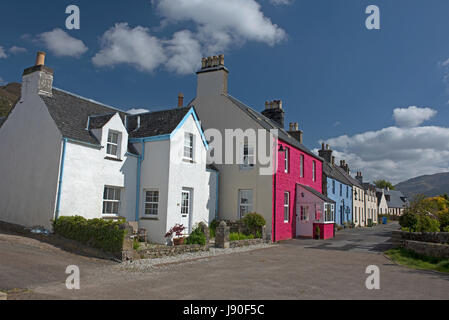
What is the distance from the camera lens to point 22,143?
14.8 metres

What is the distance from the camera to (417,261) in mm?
13570

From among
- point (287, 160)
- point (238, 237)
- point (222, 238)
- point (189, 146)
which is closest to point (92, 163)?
point (189, 146)

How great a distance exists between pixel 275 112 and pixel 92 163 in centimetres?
1922

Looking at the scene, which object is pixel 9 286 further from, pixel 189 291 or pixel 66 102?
pixel 66 102

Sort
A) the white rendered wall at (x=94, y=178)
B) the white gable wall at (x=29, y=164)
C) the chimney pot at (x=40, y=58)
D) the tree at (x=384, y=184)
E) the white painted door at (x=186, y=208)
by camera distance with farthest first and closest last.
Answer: the tree at (x=384, y=184) < the white painted door at (x=186, y=208) < the chimney pot at (x=40, y=58) < the white rendered wall at (x=94, y=178) < the white gable wall at (x=29, y=164)

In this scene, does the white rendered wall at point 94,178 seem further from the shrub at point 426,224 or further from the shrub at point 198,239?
the shrub at point 426,224

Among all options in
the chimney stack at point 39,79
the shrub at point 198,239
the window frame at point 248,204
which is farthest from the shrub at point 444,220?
the chimney stack at point 39,79

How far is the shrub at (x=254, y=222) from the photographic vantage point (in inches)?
768

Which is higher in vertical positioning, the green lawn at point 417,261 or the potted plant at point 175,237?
the potted plant at point 175,237

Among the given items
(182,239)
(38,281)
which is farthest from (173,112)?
(38,281)

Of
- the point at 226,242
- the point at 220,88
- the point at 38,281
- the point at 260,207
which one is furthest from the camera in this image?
the point at 220,88

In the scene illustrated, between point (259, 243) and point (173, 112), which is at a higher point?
point (173, 112)

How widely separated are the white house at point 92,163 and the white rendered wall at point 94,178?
0.04 metres
